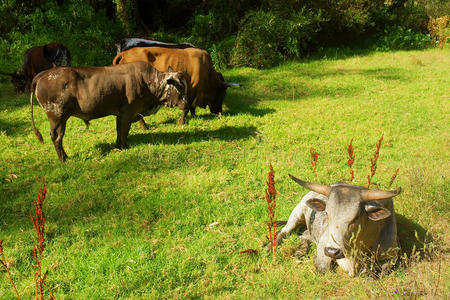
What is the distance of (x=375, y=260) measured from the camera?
12.4 ft

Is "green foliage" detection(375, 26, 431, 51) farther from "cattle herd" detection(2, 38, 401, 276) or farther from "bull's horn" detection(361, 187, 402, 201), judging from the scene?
"bull's horn" detection(361, 187, 402, 201)

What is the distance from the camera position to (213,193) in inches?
219

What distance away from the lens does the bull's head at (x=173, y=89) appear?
7.09 metres

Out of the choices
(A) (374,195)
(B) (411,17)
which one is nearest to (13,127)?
(A) (374,195)

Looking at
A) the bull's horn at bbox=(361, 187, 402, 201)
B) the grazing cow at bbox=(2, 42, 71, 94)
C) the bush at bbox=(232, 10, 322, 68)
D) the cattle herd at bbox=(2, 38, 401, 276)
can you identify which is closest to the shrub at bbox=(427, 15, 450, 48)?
the bush at bbox=(232, 10, 322, 68)

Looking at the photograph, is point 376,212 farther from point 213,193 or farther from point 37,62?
point 37,62

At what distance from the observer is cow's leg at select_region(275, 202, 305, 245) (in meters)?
4.34

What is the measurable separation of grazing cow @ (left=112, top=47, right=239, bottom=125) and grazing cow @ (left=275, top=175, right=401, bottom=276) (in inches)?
205

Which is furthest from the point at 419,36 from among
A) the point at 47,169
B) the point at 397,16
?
the point at 47,169

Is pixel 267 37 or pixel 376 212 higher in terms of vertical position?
pixel 267 37

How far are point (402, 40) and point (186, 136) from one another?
12.6 metres

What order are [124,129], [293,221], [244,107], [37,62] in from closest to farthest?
[293,221] → [124,129] → [244,107] → [37,62]

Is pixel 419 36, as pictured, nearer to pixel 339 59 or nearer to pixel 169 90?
pixel 339 59

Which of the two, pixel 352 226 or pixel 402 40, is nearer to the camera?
pixel 352 226
